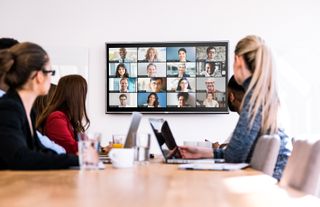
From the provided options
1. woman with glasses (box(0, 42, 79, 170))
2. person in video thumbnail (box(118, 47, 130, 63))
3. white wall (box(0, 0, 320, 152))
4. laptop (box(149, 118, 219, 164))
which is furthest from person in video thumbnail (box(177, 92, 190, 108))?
woman with glasses (box(0, 42, 79, 170))

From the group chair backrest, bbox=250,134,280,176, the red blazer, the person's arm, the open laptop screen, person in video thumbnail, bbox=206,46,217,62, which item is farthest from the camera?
person in video thumbnail, bbox=206,46,217,62

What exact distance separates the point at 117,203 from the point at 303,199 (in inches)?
18.0

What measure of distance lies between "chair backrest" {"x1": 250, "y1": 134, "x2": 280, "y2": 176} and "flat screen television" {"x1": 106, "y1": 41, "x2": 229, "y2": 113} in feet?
10.1

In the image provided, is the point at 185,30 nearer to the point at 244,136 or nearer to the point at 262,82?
the point at 262,82

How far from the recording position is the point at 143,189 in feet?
4.63

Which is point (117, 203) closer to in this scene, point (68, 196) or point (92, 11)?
point (68, 196)

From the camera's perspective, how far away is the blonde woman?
7.68 ft

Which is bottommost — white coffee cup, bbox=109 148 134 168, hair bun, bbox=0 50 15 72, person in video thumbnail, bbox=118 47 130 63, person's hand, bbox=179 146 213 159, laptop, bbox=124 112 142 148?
person's hand, bbox=179 146 213 159

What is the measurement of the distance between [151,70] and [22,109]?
10.9 ft

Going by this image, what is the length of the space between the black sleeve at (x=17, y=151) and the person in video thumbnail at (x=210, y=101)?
335 centimetres

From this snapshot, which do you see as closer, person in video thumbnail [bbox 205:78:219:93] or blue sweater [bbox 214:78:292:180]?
blue sweater [bbox 214:78:292:180]

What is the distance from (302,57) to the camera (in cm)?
531

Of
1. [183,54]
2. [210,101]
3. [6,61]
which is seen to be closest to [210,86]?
[210,101]

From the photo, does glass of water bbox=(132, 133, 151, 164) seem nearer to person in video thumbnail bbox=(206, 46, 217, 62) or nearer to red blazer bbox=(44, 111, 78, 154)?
Answer: red blazer bbox=(44, 111, 78, 154)
